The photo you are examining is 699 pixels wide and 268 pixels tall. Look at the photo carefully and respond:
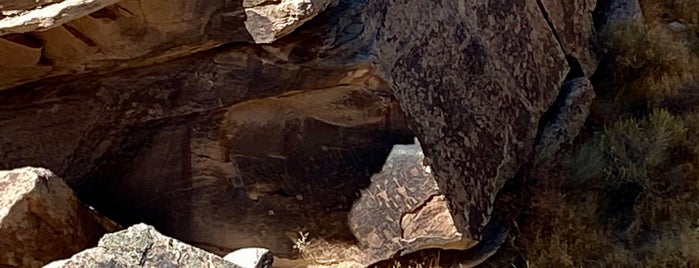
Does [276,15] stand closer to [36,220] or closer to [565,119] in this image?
[36,220]

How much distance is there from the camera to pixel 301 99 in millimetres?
3975

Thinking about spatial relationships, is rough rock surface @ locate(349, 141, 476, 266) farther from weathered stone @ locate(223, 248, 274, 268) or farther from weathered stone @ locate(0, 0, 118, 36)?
weathered stone @ locate(0, 0, 118, 36)

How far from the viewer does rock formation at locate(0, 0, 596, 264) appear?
150 inches

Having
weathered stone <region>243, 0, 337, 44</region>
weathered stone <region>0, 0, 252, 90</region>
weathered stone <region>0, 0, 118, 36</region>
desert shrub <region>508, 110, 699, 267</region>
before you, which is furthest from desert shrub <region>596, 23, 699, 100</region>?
weathered stone <region>0, 0, 118, 36</region>

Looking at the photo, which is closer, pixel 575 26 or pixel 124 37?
pixel 124 37

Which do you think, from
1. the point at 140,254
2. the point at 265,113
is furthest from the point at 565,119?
the point at 140,254

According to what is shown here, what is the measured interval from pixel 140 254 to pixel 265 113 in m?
1.22

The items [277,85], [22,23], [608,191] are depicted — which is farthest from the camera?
[608,191]

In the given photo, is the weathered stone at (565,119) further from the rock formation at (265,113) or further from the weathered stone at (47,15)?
the weathered stone at (47,15)

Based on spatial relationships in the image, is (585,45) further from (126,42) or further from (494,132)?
(126,42)

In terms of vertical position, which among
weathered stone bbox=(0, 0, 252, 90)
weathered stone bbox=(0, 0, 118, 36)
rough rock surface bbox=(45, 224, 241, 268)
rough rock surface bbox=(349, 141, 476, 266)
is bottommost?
rough rock surface bbox=(349, 141, 476, 266)

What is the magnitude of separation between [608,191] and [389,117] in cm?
140

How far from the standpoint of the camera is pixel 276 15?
363 centimetres

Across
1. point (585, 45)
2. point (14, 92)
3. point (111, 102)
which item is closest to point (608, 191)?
point (585, 45)
